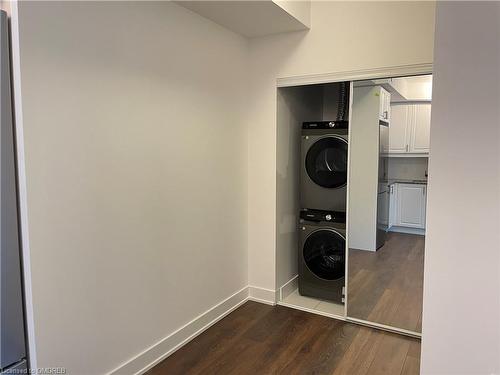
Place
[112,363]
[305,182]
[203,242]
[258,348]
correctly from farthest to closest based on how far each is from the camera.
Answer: [305,182] → [203,242] → [258,348] → [112,363]

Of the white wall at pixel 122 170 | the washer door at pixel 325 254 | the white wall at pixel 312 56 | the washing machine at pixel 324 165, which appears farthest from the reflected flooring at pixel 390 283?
the white wall at pixel 122 170

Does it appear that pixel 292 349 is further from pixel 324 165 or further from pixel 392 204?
pixel 324 165

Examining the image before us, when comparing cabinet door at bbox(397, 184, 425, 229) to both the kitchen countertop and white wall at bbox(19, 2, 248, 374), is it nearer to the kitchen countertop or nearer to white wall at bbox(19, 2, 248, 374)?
the kitchen countertop

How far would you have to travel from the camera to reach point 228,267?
125 inches

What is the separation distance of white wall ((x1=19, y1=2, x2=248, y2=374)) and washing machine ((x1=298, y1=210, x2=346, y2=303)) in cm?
87

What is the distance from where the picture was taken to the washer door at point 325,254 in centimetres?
333

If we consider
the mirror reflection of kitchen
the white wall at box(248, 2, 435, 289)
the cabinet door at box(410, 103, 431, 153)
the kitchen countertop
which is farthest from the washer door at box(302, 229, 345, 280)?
the cabinet door at box(410, 103, 431, 153)

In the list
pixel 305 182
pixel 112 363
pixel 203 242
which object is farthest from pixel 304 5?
pixel 112 363

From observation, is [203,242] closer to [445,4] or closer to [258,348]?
[258,348]

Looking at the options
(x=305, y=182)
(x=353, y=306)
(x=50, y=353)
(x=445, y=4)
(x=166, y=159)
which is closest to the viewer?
(x=445, y=4)

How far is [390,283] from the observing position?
9.95 feet

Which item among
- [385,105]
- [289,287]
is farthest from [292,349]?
[385,105]

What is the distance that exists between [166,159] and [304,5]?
5.58ft

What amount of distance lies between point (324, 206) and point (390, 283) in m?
0.87
